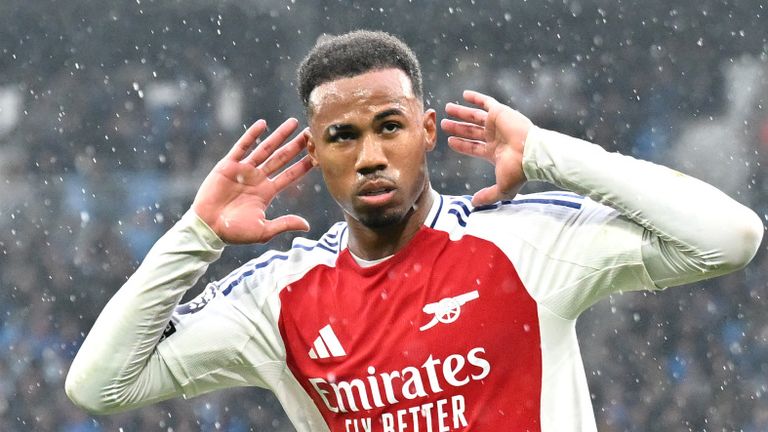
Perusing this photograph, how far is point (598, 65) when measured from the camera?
762 centimetres

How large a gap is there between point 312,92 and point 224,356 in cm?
66

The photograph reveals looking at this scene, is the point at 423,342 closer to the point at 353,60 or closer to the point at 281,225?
the point at 281,225

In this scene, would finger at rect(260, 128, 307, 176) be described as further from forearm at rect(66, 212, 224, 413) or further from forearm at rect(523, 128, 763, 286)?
forearm at rect(523, 128, 763, 286)

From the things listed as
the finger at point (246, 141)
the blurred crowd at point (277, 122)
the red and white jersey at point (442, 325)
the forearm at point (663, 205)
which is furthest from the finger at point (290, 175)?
the blurred crowd at point (277, 122)

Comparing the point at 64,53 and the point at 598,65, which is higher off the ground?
the point at 64,53

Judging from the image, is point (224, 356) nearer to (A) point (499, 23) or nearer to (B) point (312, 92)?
(B) point (312, 92)

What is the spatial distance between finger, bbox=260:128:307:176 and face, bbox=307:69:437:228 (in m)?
0.12

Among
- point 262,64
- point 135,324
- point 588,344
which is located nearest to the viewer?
point 135,324

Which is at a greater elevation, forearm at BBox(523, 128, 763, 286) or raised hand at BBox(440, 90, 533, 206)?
raised hand at BBox(440, 90, 533, 206)

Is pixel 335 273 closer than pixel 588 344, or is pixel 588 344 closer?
pixel 335 273

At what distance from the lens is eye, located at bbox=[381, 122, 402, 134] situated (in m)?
2.66

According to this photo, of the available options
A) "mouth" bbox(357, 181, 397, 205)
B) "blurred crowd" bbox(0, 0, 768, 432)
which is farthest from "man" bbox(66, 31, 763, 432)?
"blurred crowd" bbox(0, 0, 768, 432)

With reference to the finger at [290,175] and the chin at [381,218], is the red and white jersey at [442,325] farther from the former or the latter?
the finger at [290,175]

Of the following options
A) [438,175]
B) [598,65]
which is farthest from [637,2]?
[438,175]
